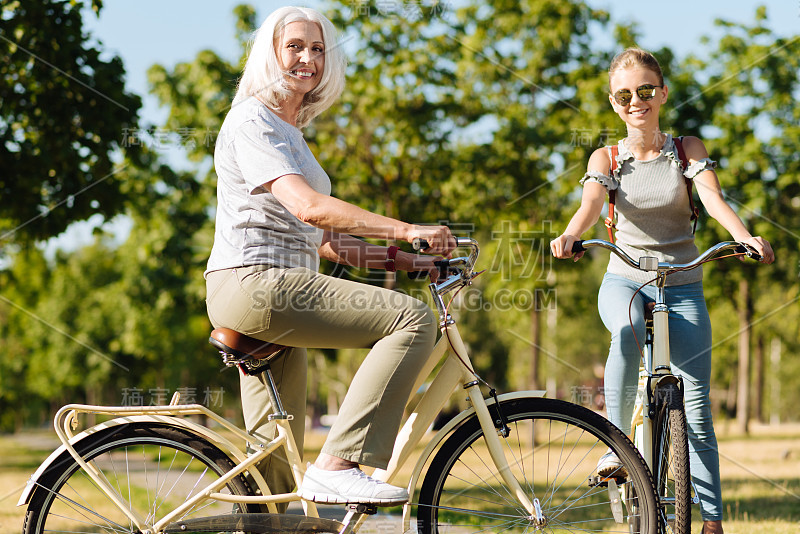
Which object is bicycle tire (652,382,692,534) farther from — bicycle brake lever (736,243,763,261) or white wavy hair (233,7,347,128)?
white wavy hair (233,7,347,128)

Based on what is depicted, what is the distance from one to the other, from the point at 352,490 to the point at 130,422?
0.87 m

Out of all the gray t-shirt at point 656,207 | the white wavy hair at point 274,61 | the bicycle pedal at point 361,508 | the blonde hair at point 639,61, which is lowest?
the bicycle pedal at point 361,508

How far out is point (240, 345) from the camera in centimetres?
292

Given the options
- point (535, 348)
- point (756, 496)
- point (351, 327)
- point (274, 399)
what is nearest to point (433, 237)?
point (351, 327)

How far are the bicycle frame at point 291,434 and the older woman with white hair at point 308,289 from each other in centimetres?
15

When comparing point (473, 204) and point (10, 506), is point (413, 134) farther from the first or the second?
point (10, 506)

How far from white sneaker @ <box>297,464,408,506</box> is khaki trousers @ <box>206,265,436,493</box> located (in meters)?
0.07

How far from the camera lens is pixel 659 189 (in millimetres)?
3592

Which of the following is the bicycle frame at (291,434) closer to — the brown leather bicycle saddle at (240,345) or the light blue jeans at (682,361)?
the brown leather bicycle saddle at (240,345)

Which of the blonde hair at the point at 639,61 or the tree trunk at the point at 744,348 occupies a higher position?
the tree trunk at the point at 744,348

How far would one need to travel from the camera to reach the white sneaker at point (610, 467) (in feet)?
9.99

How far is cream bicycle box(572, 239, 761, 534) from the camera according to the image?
118 inches

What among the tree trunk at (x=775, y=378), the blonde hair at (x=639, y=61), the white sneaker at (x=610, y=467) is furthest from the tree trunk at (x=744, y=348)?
the tree trunk at (x=775, y=378)

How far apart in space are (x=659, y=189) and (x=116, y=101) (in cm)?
638
